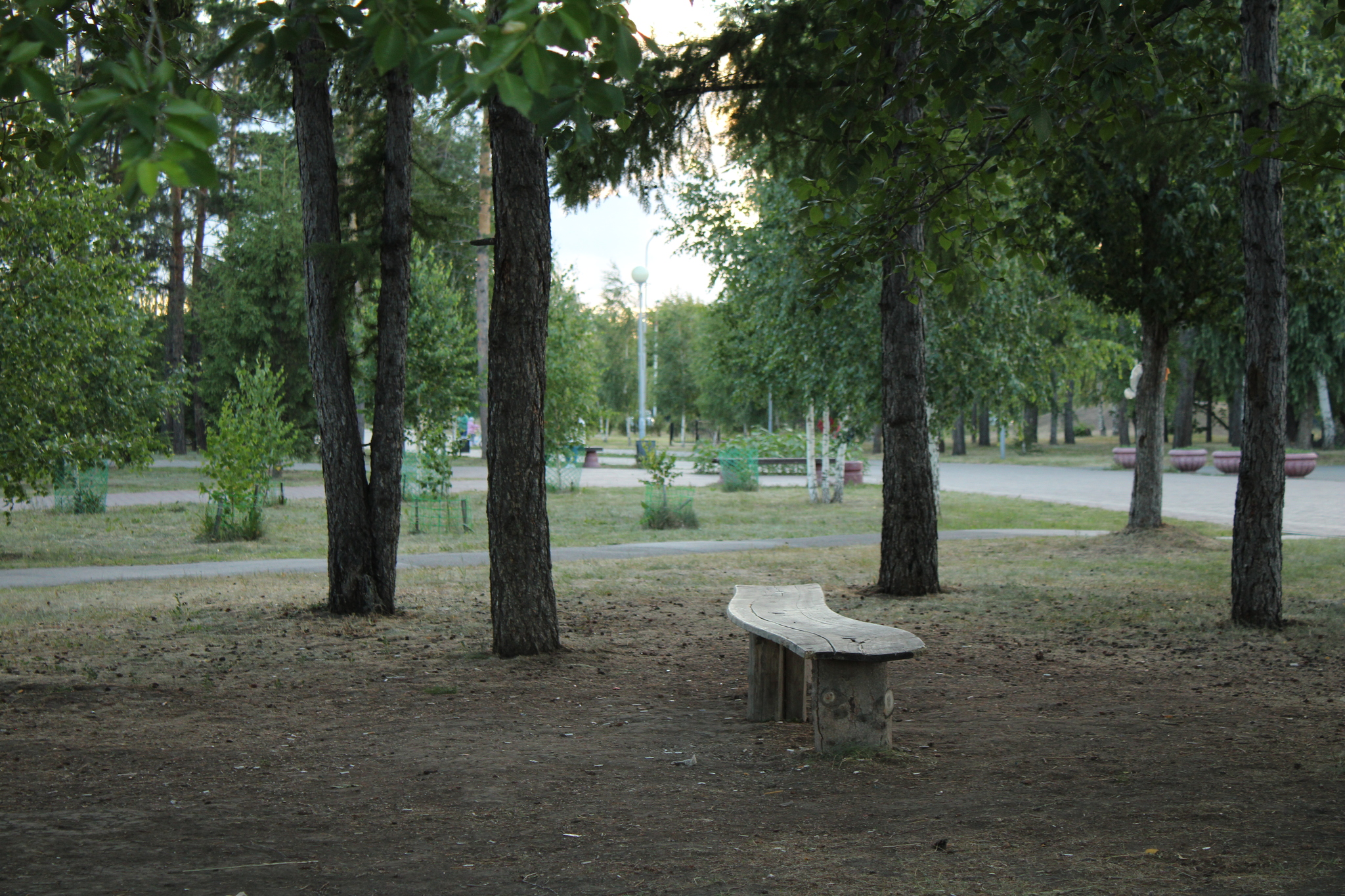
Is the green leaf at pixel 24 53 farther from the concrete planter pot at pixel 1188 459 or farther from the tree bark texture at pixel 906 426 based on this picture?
the concrete planter pot at pixel 1188 459

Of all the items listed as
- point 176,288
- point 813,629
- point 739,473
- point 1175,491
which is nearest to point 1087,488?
point 1175,491

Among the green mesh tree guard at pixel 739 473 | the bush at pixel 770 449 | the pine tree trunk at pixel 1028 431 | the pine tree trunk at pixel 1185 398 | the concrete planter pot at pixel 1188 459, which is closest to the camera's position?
the green mesh tree guard at pixel 739 473

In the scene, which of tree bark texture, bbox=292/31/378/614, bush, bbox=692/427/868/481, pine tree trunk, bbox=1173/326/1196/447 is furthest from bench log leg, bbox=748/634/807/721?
pine tree trunk, bbox=1173/326/1196/447

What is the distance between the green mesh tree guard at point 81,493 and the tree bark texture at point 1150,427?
1603 centimetres

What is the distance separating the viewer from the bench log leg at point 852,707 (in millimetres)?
4762

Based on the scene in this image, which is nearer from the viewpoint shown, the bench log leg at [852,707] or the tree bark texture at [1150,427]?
the bench log leg at [852,707]

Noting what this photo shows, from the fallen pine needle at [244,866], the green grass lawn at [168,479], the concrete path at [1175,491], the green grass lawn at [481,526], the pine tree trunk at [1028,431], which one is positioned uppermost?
the pine tree trunk at [1028,431]

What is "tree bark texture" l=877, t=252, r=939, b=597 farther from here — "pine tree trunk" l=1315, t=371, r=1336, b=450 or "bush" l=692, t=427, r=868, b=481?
"pine tree trunk" l=1315, t=371, r=1336, b=450

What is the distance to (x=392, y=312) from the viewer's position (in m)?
8.23

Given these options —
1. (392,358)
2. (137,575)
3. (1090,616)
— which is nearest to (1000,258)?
(1090,616)

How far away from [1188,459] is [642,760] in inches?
1142

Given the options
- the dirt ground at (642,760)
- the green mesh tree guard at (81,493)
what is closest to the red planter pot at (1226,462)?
the dirt ground at (642,760)

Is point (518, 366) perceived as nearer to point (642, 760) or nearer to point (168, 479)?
point (642, 760)

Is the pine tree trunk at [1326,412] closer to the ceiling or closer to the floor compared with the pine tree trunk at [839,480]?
closer to the ceiling
